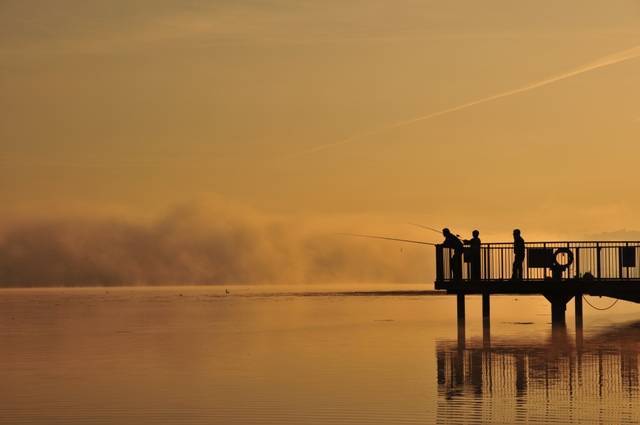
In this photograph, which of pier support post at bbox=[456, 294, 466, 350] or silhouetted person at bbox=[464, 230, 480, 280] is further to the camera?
silhouetted person at bbox=[464, 230, 480, 280]

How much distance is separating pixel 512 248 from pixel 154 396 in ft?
86.8

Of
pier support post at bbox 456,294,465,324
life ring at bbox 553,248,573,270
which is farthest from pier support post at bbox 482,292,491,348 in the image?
life ring at bbox 553,248,573,270

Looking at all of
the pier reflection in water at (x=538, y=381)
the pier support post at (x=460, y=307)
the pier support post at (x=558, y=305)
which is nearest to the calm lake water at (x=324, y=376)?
the pier reflection in water at (x=538, y=381)

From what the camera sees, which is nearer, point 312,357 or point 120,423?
point 120,423

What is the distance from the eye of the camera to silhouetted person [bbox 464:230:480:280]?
4669cm

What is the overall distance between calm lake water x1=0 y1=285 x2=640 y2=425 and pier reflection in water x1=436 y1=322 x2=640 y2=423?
36 millimetres

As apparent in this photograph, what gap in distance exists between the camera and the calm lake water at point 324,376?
1992cm

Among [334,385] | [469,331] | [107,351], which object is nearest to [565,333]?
[469,331]

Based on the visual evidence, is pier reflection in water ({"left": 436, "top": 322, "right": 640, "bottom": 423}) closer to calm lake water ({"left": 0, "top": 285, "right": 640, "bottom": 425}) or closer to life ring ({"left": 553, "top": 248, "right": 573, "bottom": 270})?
calm lake water ({"left": 0, "top": 285, "right": 640, "bottom": 425})

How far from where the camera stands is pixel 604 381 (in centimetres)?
2406

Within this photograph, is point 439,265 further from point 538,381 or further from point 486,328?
point 538,381

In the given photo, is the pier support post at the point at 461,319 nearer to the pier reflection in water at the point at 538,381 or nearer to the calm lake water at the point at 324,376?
the calm lake water at the point at 324,376

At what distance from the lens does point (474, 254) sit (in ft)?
154

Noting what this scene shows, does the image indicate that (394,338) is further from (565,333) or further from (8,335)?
(8,335)
